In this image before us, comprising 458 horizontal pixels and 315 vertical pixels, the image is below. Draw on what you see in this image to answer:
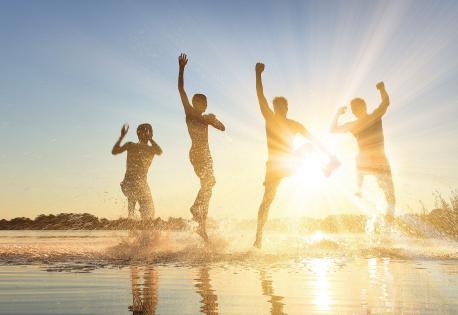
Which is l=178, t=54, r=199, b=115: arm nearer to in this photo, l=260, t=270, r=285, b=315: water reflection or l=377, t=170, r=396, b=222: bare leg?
l=377, t=170, r=396, b=222: bare leg

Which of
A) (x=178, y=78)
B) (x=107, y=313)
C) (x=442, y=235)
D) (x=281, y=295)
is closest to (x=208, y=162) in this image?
(x=178, y=78)

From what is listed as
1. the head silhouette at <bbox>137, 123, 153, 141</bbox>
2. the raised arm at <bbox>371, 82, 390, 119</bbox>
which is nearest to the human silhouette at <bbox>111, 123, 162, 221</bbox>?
the head silhouette at <bbox>137, 123, 153, 141</bbox>

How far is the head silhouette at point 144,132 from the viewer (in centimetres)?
1291

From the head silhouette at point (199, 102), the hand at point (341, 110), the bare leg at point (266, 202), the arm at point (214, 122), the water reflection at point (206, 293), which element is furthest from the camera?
the hand at point (341, 110)

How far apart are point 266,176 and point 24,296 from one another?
24.8 feet

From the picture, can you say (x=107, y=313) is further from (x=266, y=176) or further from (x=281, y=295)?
(x=266, y=176)

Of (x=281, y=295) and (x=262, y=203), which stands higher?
(x=262, y=203)

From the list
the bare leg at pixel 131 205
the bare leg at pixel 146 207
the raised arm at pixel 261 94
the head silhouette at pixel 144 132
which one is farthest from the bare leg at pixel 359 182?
the bare leg at pixel 131 205

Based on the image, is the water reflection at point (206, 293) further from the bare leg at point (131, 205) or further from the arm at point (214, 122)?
the bare leg at point (131, 205)

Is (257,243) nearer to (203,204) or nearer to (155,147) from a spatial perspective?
(203,204)

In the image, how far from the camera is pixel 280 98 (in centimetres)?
1180

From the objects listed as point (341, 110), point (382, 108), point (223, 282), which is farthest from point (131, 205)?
point (223, 282)

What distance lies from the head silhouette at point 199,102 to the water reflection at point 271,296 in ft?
19.7

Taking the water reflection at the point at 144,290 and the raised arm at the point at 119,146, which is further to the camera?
the raised arm at the point at 119,146
